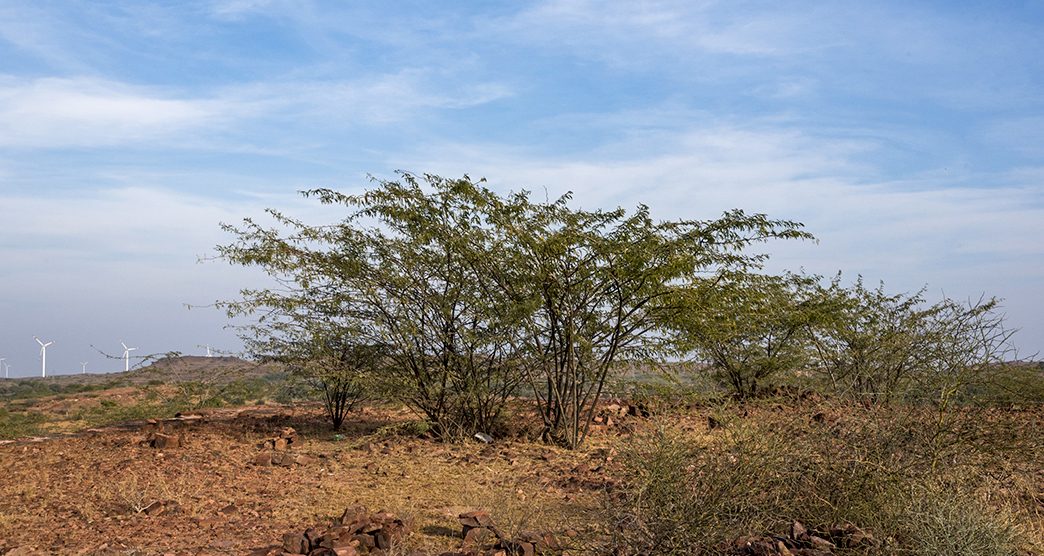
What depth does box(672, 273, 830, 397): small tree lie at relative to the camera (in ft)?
43.0

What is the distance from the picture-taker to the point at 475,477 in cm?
1088

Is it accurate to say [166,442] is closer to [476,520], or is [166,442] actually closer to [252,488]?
[252,488]

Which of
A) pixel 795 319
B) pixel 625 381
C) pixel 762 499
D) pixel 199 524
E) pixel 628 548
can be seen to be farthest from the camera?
pixel 795 319

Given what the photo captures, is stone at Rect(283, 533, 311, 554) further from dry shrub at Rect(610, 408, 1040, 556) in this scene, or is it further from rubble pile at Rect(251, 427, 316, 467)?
rubble pile at Rect(251, 427, 316, 467)

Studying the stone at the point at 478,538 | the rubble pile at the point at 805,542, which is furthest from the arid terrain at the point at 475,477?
the stone at the point at 478,538

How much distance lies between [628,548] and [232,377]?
11.1m

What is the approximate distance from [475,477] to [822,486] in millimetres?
5411

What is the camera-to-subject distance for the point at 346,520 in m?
7.54

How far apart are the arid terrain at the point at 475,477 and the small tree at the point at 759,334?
7.77 ft

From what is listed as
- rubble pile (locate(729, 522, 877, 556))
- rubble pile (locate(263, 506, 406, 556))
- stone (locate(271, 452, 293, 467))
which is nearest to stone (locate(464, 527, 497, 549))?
rubble pile (locate(263, 506, 406, 556))

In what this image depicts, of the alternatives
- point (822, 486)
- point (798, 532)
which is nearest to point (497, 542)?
point (798, 532)

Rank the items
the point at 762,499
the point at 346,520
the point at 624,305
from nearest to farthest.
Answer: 1. the point at 762,499
2. the point at 346,520
3. the point at 624,305

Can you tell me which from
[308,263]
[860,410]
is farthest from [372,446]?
[860,410]

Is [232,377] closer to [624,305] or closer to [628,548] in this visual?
[624,305]
